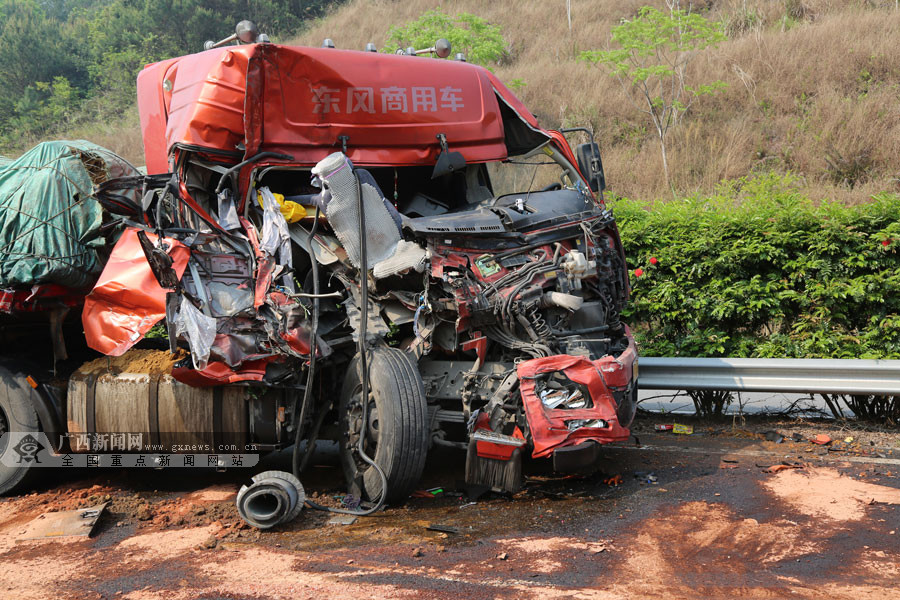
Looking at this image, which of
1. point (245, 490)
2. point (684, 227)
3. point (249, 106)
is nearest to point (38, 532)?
point (245, 490)

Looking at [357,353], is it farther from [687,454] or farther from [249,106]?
[687,454]

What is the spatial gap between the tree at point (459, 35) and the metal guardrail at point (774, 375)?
536 inches

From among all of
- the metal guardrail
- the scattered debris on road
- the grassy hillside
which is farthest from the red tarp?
the grassy hillside

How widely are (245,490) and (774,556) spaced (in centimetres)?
309

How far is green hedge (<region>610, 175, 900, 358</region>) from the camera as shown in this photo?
7.16 metres

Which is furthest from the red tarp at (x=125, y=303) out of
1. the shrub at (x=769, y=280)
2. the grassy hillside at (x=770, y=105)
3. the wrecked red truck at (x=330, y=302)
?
the grassy hillside at (x=770, y=105)

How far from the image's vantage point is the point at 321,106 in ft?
20.4

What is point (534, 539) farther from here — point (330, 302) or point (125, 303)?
point (125, 303)

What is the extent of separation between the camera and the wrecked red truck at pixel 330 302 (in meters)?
5.32

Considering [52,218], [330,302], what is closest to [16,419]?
[52,218]

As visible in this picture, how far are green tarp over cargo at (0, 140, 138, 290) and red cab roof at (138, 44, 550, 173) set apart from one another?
63 cm

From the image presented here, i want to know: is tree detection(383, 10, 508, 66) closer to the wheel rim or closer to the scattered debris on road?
the wheel rim

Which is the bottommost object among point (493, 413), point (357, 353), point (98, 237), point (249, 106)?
point (493, 413)

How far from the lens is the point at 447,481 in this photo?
20.1 feet
